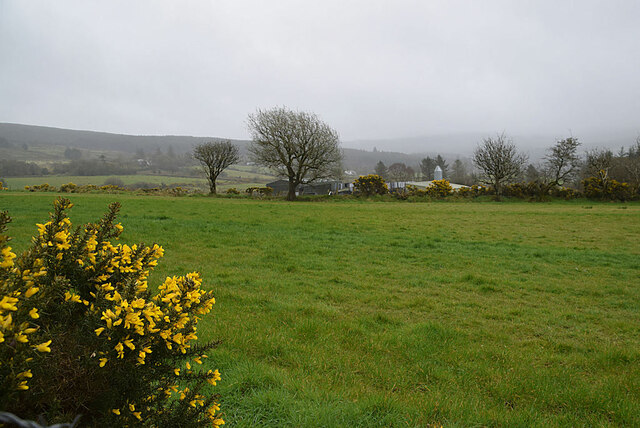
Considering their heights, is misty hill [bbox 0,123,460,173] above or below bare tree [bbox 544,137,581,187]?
above

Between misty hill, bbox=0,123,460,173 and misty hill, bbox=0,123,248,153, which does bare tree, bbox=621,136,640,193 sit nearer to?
misty hill, bbox=0,123,460,173

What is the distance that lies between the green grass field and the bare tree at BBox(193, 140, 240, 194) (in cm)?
3963

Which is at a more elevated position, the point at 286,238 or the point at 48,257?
the point at 48,257

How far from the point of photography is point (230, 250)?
416 inches

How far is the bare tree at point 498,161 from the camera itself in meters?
46.8

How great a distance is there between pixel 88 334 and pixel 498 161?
174ft

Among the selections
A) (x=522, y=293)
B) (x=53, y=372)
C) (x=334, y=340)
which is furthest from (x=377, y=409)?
(x=522, y=293)

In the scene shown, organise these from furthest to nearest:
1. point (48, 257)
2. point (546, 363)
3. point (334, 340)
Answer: point (334, 340)
point (546, 363)
point (48, 257)

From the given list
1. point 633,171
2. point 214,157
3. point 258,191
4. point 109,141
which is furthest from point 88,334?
point 109,141

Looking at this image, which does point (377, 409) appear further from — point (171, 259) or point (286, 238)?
point (286, 238)

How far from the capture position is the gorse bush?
1.49 m

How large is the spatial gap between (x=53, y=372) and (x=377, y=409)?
2666mm

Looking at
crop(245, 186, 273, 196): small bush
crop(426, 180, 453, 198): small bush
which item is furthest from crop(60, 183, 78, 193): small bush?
crop(426, 180, 453, 198): small bush

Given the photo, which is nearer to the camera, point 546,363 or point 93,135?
point 546,363
